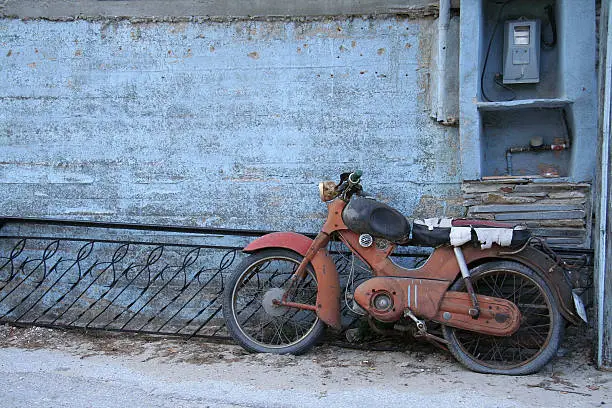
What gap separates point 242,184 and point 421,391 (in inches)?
96.7

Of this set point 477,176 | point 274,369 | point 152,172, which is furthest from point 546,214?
point 152,172

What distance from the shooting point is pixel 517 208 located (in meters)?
5.98

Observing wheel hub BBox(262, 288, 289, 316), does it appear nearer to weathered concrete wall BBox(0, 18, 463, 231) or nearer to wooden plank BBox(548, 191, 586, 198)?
weathered concrete wall BBox(0, 18, 463, 231)

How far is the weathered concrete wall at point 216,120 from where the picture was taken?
630cm

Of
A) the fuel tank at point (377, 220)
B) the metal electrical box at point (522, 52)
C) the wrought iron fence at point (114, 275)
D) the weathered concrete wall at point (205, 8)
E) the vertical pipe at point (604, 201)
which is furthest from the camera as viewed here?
the wrought iron fence at point (114, 275)

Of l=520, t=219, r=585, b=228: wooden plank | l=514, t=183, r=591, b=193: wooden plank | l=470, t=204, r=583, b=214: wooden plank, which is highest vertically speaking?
l=514, t=183, r=591, b=193: wooden plank

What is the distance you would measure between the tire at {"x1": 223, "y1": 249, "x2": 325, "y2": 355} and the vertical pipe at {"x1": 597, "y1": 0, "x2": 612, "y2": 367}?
1995 mm

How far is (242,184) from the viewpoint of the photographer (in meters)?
6.53

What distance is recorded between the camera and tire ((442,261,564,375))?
5.29m

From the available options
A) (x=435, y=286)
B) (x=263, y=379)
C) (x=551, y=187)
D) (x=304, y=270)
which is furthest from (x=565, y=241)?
(x=263, y=379)

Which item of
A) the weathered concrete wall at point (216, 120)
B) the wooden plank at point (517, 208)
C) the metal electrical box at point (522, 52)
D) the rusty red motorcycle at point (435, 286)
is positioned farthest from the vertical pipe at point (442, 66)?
the rusty red motorcycle at point (435, 286)

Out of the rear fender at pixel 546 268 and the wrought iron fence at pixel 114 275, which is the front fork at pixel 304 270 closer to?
the wrought iron fence at pixel 114 275

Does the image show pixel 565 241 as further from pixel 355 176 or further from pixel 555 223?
pixel 355 176

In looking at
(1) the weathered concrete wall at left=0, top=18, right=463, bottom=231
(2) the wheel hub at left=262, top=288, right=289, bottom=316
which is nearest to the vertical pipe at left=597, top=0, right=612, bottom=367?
(1) the weathered concrete wall at left=0, top=18, right=463, bottom=231
